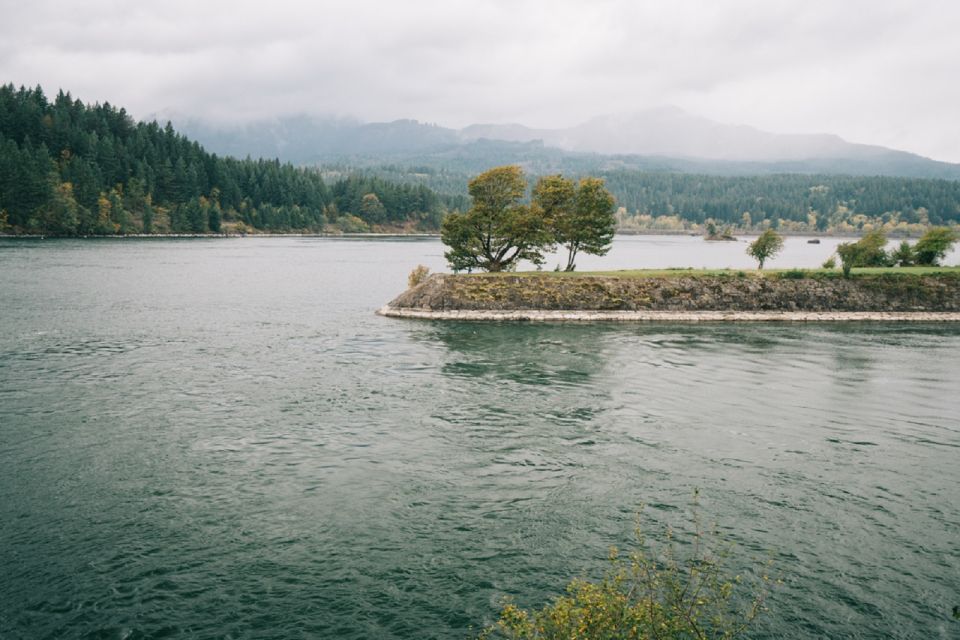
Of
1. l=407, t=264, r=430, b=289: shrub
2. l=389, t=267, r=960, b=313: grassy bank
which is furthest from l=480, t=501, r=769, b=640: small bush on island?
l=407, t=264, r=430, b=289: shrub

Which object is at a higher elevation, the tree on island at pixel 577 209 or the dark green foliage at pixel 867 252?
the tree on island at pixel 577 209

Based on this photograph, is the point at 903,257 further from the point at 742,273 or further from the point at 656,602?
the point at 656,602

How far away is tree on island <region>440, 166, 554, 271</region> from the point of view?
72.9m

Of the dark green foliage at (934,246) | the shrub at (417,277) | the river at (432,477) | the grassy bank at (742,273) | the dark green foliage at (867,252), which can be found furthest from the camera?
the dark green foliage at (934,246)

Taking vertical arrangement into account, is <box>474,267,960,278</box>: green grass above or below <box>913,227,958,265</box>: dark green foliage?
below

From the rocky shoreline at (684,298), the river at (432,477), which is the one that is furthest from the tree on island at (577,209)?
the river at (432,477)

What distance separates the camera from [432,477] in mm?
22547

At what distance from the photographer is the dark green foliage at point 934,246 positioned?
76938mm

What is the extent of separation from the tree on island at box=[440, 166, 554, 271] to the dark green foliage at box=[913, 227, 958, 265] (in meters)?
51.3

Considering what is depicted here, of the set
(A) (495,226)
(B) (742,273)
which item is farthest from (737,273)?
(A) (495,226)

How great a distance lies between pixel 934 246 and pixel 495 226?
59.9 metres

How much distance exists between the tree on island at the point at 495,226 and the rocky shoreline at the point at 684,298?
7.92 meters

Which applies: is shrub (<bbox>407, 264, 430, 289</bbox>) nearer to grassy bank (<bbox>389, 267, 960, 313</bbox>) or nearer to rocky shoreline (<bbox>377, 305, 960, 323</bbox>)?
grassy bank (<bbox>389, 267, 960, 313</bbox>)

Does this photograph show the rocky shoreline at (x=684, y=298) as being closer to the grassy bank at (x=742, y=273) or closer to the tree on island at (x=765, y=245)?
the grassy bank at (x=742, y=273)
